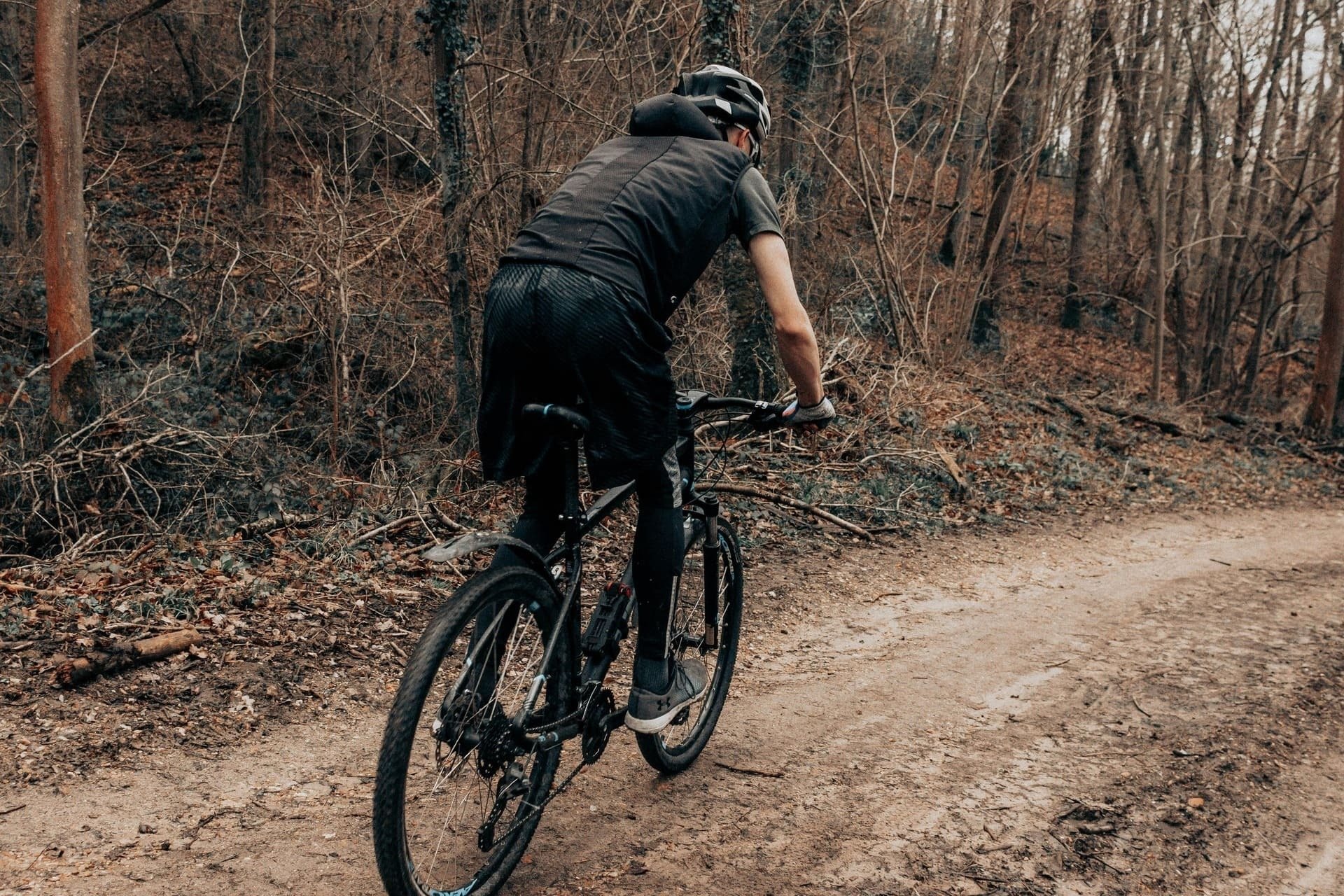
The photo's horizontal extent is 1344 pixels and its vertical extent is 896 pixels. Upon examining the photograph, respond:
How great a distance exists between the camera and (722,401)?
3.41 metres

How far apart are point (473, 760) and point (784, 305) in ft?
5.08

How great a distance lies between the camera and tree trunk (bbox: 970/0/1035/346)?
13086 mm

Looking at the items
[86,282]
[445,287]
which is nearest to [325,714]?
[86,282]

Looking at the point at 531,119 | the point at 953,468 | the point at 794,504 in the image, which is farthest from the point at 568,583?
the point at 953,468

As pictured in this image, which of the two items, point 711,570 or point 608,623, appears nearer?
point 608,623

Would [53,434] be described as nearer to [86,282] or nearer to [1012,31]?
[86,282]

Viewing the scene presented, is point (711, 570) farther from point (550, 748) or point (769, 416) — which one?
point (550, 748)

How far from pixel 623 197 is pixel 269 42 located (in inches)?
439

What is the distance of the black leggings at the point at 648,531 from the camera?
314 centimetres

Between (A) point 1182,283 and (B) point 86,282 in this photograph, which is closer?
(B) point 86,282

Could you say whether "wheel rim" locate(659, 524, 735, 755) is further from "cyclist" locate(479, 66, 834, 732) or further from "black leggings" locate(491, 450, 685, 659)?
"cyclist" locate(479, 66, 834, 732)

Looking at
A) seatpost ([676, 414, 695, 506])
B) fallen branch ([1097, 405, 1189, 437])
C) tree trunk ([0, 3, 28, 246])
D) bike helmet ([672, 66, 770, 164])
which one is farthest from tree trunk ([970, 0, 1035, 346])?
tree trunk ([0, 3, 28, 246])

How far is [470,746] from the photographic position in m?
2.77

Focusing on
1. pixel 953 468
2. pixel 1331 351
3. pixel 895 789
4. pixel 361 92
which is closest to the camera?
pixel 895 789
